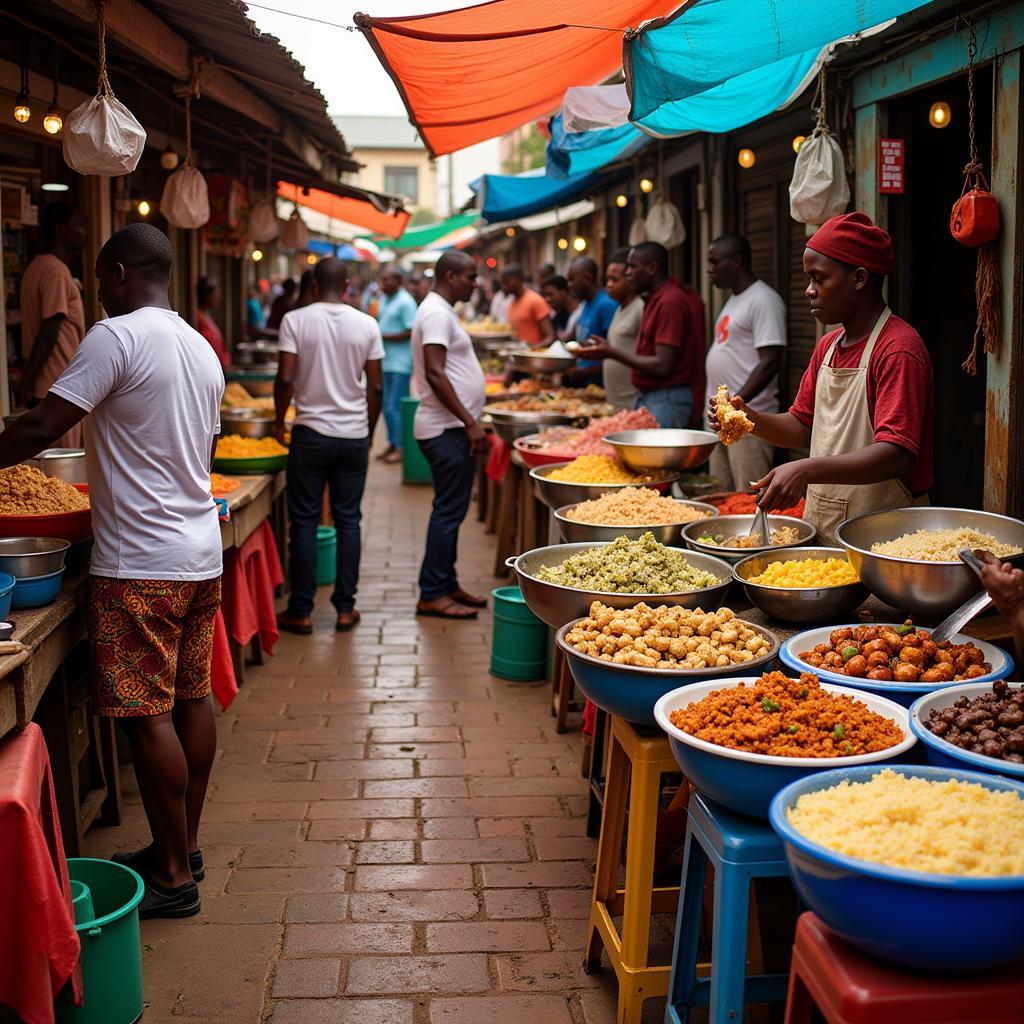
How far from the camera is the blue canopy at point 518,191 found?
13.4 meters

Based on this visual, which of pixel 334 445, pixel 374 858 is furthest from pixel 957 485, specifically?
Result: pixel 374 858

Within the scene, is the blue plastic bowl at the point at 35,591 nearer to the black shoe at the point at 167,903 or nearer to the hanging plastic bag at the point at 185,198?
the black shoe at the point at 167,903

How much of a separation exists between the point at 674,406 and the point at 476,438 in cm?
136

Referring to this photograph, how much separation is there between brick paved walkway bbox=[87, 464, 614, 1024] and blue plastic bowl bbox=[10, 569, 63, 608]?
120 cm

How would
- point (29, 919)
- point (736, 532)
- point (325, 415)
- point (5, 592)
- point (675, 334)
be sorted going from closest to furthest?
point (29, 919)
point (5, 592)
point (736, 532)
point (325, 415)
point (675, 334)

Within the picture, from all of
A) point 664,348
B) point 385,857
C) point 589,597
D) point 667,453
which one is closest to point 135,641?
point 385,857

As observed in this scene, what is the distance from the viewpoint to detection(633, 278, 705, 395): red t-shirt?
7.79 m

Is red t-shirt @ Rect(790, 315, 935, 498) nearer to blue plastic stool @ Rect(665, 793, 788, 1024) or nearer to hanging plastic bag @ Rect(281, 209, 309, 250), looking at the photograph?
blue plastic stool @ Rect(665, 793, 788, 1024)

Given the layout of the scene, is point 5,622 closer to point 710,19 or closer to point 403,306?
point 710,19

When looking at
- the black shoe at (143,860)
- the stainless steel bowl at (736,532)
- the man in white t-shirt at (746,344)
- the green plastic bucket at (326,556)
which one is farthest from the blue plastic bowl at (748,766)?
the green plastic bucket at (326,556)

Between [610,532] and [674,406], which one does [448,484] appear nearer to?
[674,406]

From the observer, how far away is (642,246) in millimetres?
8383

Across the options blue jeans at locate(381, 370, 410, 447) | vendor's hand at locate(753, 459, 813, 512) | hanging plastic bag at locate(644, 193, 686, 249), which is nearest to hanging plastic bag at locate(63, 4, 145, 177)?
vendor's hand at locate(753, 459, 813, 512)

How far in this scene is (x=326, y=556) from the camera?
9.22 meters
